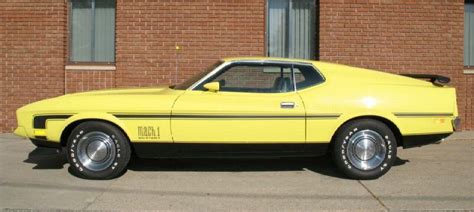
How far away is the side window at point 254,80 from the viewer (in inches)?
264

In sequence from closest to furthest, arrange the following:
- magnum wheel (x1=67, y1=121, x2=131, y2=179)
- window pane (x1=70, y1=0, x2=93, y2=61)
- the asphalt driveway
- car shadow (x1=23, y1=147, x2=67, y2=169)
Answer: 1. the asphalt driveway
2. magnum wheel (x1=67, y1=121, x2=131, y2=179)
3. car shadow (x1=23, y1=147, x2=67, y2=169)
4. window pane (x1=70, y1=0, x2=93, y2=61)

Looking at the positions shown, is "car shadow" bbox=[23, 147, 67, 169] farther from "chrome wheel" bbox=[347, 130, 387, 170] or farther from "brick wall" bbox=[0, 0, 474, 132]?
"chrome wheel" bbox=[347, 130, 387, 170]

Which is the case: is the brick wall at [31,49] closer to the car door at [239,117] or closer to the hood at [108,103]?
the hood at [108,103]

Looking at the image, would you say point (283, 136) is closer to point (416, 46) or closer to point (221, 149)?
point (221, 149)

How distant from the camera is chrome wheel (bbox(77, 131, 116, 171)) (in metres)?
6.66

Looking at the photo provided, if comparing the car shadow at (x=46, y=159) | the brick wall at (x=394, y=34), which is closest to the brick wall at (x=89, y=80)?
the car shadow at (x=46, y=159)

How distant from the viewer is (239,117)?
6523 mm

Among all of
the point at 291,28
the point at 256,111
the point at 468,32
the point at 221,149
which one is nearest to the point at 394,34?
the point at 468,32

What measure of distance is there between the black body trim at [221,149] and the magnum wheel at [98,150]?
195mm

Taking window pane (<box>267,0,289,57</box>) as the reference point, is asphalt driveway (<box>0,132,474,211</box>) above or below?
below

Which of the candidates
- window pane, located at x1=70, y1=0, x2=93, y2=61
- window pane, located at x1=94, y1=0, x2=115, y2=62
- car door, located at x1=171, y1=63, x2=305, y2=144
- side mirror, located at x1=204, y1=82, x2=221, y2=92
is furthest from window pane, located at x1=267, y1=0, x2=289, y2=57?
side mirror, located at x1=204, y1=82, x2=221, y2=92

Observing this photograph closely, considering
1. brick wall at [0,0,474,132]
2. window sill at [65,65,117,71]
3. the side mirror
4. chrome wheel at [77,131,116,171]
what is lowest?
chrome wheel at [77,131,116,171]

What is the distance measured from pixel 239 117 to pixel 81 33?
221 inches

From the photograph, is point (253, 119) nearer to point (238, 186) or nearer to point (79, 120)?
point (238, 186)
